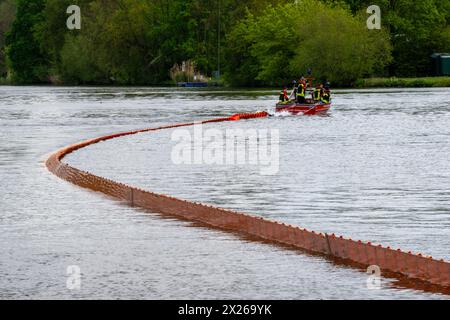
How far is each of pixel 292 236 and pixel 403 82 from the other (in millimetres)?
111449

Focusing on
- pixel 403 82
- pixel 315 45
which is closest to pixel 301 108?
pixel 403 82

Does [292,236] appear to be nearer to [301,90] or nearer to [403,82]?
[301,90]

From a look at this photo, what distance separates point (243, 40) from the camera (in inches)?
5846

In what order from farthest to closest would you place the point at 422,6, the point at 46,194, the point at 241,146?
1. the point at 422,6
2. the point at 241,146
3. the point at 46,194

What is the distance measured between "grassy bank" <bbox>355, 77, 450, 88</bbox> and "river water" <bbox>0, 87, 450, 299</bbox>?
82.7 meters

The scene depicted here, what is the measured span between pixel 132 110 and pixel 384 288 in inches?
2217

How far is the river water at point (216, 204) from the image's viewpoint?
1349 centimetres

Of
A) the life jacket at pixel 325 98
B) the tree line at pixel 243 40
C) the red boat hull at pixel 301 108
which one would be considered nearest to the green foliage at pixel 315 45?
the tree line at pixel 243 40

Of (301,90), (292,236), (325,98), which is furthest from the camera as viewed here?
(325,98)

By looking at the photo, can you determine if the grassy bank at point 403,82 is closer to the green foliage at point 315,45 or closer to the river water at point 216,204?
the green foliage at point 315,45
